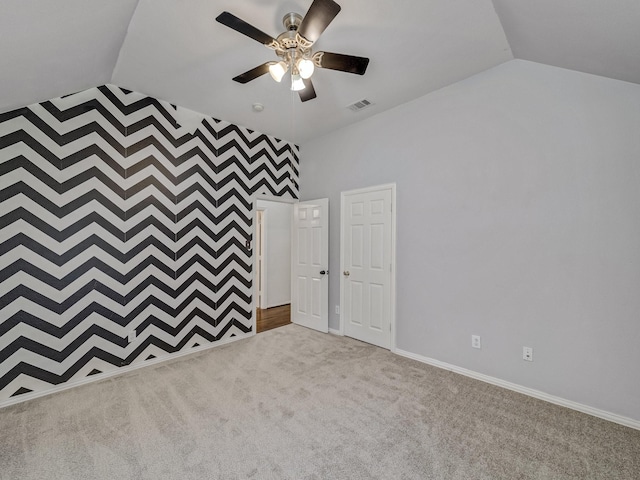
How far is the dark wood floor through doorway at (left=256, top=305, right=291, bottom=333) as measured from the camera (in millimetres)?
4760

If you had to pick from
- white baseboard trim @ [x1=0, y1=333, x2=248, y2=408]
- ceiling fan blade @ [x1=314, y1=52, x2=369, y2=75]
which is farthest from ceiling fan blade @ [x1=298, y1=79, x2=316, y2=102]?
white baseboard trim @ [x1=0, y1=333, x2=248, y2=408]

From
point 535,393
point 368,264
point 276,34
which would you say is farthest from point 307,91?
point 535,393

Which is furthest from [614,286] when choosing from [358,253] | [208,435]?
[208,435]

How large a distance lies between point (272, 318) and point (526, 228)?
409 centimetres

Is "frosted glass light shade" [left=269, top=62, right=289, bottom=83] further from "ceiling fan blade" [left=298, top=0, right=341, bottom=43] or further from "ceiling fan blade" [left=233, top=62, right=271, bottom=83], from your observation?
"ceiling fan blade" [left=298, top=0, right=341, bottom=43]

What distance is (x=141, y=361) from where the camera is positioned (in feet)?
10.7

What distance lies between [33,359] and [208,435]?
1.94m

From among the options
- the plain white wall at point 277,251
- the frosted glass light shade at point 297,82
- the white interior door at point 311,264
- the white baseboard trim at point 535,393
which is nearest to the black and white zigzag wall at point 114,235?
the white interior door at point 311,264

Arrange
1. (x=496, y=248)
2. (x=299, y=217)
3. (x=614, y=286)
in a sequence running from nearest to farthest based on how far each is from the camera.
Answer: (x=614, y=286) → (x=496, y=248) → (x=299, y=217)

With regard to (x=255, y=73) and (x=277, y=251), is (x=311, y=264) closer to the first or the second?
(x=277, y=251)

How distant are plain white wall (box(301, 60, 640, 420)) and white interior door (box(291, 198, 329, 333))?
3.95 feet

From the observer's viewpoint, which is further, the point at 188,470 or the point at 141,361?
the point at 141,361

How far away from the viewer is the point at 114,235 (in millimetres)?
3088

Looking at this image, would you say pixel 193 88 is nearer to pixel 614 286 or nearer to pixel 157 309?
pixel 157 309
